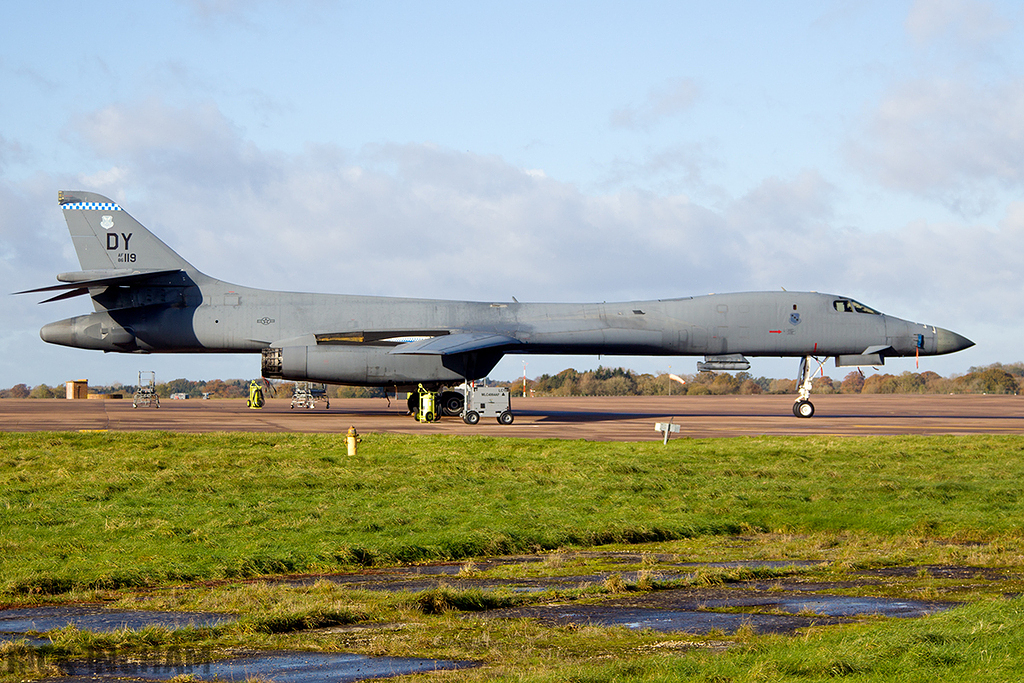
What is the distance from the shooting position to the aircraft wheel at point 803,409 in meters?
34.6

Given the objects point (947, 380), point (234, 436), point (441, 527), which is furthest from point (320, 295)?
point (947, 380)

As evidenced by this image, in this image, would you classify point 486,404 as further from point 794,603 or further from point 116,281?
point 794,603

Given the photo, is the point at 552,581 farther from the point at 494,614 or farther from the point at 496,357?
the point at 496,357

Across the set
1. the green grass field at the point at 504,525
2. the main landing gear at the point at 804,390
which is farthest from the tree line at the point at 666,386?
the green grass field at the point at 504,525

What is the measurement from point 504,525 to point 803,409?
82.5ft

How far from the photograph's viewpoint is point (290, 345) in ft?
105

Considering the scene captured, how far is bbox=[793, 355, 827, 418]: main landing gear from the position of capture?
34719mm

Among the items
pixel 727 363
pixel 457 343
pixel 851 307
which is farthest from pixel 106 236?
pixel 851 307

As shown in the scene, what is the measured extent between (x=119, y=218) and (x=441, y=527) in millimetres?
25578

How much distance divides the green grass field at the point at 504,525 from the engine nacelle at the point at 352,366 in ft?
29.4

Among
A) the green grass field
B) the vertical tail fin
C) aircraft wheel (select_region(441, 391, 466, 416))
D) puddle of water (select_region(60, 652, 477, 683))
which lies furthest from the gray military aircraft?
puddle of water (select_region(60, 652, 477, 683))

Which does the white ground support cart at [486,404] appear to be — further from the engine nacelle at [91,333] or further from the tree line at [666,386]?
the tree line at [666,386]

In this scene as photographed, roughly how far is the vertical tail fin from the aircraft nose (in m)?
27.3

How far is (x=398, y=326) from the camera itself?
33.5 metres
